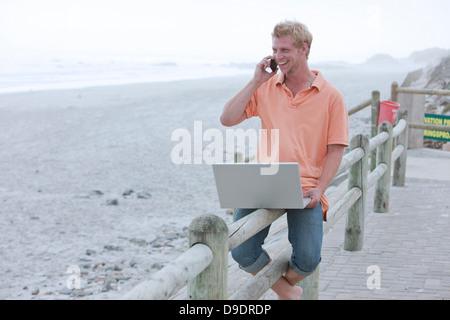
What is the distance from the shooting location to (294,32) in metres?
3.21

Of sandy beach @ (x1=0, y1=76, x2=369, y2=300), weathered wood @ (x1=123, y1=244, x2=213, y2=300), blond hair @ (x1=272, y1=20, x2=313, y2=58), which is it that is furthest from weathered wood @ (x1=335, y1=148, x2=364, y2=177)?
sandy beach @ (x1=0, y1=76, x2=369, y2=300)

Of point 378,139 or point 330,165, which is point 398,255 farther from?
point 330,165

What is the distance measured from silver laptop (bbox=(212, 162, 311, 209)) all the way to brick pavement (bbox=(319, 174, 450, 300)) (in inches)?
68.5

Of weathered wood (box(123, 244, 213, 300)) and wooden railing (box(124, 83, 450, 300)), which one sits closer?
weathered wood (box(123, 244, 213, 300))

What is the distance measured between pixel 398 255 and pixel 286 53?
298cm

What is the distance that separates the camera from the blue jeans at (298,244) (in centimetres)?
337

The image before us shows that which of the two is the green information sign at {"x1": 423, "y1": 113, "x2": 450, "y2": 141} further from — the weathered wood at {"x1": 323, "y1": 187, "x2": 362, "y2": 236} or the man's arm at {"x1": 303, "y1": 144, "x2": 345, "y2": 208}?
the man's arm at {"x1": 303, "y1": 144, "x2": 345, "y2": 208}

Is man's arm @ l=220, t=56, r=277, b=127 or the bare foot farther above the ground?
man's arm @ l=220, t=56, r=277, b=127

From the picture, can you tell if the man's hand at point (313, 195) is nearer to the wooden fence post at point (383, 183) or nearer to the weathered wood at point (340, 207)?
the weathered wood at point (340, 207)

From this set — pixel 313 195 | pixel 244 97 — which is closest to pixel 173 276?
pixel 313 195

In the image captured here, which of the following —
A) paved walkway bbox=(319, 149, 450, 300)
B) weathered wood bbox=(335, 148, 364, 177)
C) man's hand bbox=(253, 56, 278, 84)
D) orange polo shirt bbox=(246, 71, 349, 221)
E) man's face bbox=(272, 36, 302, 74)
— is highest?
man's face bbox=(272, 36, 302, 74)

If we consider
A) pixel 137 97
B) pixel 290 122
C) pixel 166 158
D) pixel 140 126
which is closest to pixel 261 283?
pixel 290 122

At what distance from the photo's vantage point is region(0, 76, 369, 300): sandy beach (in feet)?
26.6

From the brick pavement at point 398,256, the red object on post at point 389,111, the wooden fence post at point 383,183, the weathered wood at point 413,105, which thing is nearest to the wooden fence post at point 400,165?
the red object on post at point 389,111
